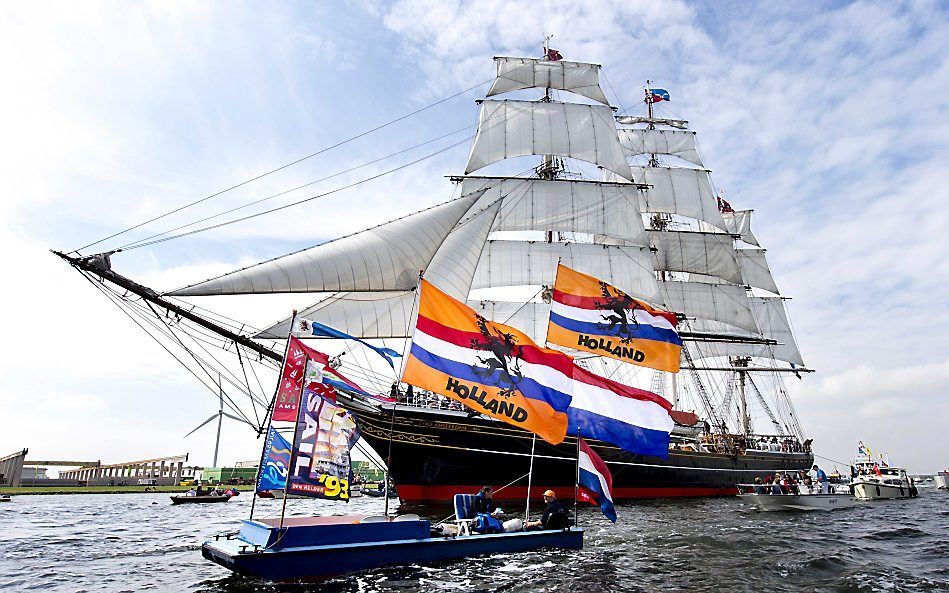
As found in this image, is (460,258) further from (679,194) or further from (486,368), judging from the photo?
(679,194)

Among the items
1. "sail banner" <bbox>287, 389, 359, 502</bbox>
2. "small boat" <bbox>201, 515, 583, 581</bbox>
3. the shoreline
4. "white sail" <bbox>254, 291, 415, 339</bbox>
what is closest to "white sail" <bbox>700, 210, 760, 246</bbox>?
"white sail" <bbox>254, 291, 415, 339</bbox>

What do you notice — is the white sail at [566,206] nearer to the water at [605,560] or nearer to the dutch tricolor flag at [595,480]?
the water at [605,560]

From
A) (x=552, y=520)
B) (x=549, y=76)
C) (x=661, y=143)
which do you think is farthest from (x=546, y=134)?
(x=552, y=520)

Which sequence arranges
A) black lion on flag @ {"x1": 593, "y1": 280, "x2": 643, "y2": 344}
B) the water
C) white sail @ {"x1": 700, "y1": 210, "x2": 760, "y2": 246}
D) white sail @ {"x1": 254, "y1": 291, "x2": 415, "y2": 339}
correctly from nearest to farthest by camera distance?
the water
black lion on flag @ {"x1": 593, "y1": 280, "x2": 643, "y2": 344}
white sail @ {"x1": 254, "y1": 291, "x2": 415, "y2": 339}
white sail @ {"x1": 700, "y1": 210, "x2": 760, "y2": 246}

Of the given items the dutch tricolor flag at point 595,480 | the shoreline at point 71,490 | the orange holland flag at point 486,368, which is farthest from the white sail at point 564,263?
the shoreline at point 71,490

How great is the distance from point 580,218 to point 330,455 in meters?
38.1

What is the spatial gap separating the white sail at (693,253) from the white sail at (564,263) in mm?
13089

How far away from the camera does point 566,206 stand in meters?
47.2

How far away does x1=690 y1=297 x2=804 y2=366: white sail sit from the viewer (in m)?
65.1

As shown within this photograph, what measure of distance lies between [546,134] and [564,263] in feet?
37.0

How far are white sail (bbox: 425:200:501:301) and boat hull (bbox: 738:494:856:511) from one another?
17400 mm

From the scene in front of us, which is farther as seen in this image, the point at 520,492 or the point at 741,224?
the point at 741,224

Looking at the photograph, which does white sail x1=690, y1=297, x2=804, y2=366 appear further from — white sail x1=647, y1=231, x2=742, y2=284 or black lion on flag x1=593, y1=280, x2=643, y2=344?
black lion on flag x1=593, y1=280, x2=643, y2=344

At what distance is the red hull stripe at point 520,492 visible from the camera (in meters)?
28.7
